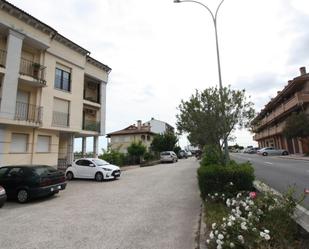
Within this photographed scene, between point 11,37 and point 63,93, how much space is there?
5.64 meters

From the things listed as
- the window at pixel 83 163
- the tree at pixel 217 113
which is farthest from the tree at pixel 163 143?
the tree at pixel 217 113

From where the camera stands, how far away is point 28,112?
1736 cm

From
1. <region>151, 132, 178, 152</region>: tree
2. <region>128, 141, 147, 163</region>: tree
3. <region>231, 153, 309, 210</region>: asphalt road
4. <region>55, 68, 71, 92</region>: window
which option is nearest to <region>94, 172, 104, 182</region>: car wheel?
<region>55, 68, 71, 92</region>: window

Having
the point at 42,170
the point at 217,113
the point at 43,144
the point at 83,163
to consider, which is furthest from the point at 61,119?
the point at 217,113

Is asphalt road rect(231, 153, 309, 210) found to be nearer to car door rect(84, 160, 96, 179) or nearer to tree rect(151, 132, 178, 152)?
car door rect(84, 160, 96, 179)

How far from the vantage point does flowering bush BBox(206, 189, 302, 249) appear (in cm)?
383

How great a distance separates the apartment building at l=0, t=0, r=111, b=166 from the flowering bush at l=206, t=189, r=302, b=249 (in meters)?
15.1

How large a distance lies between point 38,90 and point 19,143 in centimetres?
414

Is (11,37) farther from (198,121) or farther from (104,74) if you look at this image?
(198,121)

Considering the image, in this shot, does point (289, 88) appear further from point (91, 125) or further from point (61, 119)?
point (61, 119)

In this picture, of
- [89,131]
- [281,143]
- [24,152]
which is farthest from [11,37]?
[281,143]

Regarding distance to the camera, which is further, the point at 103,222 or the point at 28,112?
the point at 28,112

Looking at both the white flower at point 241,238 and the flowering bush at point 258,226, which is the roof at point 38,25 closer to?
the flowering bush at point 258,226

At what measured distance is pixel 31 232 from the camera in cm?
607
